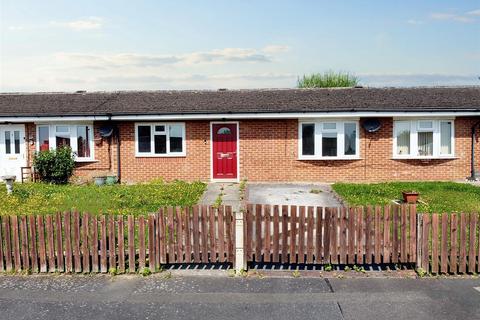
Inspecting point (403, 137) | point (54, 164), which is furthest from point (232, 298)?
point (403, 137)

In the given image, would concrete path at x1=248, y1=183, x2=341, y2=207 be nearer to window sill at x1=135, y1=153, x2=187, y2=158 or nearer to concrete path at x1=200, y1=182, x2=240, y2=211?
concrete path at x1=200, y1=182, x2=240, y2=211

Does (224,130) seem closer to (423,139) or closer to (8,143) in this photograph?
(423,139)

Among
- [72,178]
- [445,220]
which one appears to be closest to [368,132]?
[445,220]

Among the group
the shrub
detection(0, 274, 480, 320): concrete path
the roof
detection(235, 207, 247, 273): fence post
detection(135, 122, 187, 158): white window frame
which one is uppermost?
the roof

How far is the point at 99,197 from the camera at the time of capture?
13.9m

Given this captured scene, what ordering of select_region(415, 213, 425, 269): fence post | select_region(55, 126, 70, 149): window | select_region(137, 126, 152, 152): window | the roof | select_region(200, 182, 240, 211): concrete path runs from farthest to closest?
1. select_region(55, 126, 70, 149): window
2. select_region(137, 126, 152, 152): window
3. the roof
4. select_region(200, 182, 240, 211): concrete path
5. select_region(415, 213, 425, 269): fence post

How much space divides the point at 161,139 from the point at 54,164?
4143 mm

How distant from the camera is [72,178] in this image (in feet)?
58.6

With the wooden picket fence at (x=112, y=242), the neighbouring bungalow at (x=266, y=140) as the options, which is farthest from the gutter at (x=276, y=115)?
the wooden picket fence at (x=112, y=242)

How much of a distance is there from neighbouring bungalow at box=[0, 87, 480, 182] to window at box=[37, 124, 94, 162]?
0.13ft

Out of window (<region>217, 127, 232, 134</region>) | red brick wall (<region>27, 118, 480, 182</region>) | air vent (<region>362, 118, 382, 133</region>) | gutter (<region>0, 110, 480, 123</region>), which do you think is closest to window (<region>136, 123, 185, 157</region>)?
red brick wall (<region>27, 118, 480, 182</region>)

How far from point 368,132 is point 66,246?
12928 millimetres

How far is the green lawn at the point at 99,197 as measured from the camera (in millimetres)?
12000

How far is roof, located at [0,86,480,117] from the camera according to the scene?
17.1 meters
